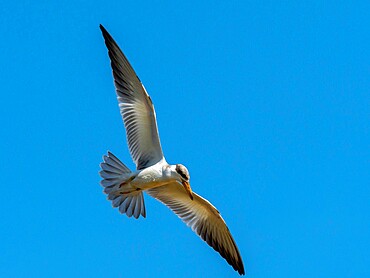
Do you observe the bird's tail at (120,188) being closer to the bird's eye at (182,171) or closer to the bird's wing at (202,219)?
the bird's wing at (202,219)

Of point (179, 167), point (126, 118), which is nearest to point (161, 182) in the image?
point (179, 167)

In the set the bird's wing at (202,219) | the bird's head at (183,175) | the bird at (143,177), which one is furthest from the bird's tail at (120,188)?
the bird's head at (183,175)

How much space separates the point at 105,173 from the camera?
15742 mm

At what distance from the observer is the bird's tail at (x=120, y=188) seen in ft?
50.8

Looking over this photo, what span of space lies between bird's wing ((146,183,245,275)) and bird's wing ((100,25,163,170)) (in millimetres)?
808

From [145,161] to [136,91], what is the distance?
50.8 inches

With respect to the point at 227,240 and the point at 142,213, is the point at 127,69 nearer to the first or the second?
the point at 142,213

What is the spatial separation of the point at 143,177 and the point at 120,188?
0.75m

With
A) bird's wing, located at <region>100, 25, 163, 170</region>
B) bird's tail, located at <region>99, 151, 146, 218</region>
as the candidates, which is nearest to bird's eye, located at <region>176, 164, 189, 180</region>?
bird's wing, located at <region>100, 25, 163, 170</region>

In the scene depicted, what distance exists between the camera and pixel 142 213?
16.0 meters

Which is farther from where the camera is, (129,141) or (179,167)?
(129,141)

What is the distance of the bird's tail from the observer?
15477 millimetres

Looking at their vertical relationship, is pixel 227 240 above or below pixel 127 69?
below

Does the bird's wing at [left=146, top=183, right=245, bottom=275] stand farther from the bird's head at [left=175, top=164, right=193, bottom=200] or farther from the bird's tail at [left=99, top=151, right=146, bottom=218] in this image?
the bird's head at [left=175, top=164, right=193, bottom=200]
